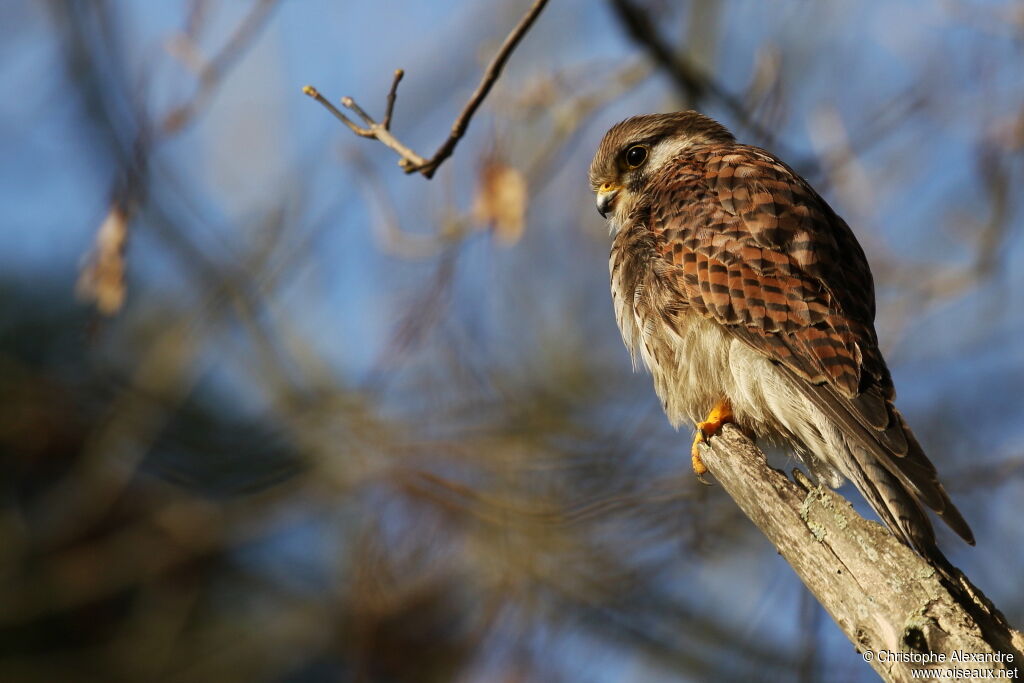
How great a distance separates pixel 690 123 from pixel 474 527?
2256 millimetres

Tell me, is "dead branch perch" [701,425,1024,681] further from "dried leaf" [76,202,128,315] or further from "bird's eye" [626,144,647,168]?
"dried leaf" [76,202,128,315]

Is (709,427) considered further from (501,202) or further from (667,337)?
(501,202)

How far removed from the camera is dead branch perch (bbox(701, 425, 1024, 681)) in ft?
6.73

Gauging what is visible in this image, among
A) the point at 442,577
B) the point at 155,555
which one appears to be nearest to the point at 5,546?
the point at 155,555

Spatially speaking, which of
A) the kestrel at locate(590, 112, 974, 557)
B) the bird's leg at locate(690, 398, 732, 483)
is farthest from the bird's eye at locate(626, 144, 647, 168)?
the bird's leg at locate(690, 398, 732, 483)

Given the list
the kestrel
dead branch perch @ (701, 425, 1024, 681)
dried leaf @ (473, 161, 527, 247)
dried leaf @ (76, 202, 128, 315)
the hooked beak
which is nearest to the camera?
dead branch perch @ (701, 425, 1024, 681)

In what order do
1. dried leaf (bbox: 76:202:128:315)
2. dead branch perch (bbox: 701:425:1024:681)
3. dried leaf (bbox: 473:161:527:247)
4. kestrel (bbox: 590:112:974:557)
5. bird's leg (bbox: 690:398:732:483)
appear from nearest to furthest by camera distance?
1. dead branch perch (bbox: 701:425:1024:681)
2. kestrel (bbox: 590:112:974:557)
3. bird's leg (bbox: 690:398:732:483)
4. dried leaf (bbox: 76:202:128:315)
5. dried leaf (bbox: 473:161:527:247)

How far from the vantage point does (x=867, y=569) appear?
220 centimetres

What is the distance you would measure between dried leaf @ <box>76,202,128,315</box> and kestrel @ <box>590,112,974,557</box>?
1645 millimetres

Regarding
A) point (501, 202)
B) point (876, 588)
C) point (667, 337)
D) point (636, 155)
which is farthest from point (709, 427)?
point (636, 155)

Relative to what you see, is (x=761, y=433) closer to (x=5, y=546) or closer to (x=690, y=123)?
(x=690, y=123)

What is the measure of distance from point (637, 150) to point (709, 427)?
1422mm

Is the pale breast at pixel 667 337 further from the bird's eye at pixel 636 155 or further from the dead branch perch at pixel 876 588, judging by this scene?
the dead branch perch at pixel 876 588

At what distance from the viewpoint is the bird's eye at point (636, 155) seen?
4.18 metres
